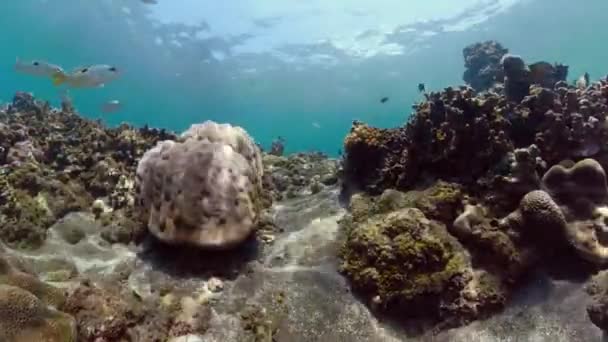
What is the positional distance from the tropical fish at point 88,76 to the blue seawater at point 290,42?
64.9 feet

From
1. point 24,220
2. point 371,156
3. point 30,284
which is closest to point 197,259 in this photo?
point 30,284

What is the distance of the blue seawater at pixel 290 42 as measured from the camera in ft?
141

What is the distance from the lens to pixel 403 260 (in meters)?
5.39

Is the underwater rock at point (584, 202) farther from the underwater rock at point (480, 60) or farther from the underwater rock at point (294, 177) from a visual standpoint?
the underwater rock at point (480, 60)

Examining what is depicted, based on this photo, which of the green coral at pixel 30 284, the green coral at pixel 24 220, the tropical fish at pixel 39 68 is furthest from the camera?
the tropical fish at pixel 39 68

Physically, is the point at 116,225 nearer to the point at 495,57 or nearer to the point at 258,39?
→ the point at 495,57

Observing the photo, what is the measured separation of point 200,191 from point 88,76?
213 inches

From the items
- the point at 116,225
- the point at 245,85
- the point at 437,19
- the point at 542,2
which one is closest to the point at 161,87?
the point at 245,85

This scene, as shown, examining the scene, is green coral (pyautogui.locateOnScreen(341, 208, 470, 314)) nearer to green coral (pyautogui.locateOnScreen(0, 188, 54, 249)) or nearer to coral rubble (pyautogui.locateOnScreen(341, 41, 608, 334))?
coral rubble (pyautogui.locateOnScreen(341, 41, 608, 334))

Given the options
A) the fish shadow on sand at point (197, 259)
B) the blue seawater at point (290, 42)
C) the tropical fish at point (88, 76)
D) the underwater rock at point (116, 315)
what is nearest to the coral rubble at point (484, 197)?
the fish shadow on sand at point (197, 259)

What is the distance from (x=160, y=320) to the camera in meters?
4.89

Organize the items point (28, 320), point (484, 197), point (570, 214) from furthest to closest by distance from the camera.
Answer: point (484, 197) → point (570, 214) → point (28, 320)

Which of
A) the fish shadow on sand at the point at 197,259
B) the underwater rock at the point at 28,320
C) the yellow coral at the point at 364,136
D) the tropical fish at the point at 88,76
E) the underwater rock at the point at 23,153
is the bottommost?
the fish shadow on sand at the point at 197,259

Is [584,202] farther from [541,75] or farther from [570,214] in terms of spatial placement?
[541,75]
